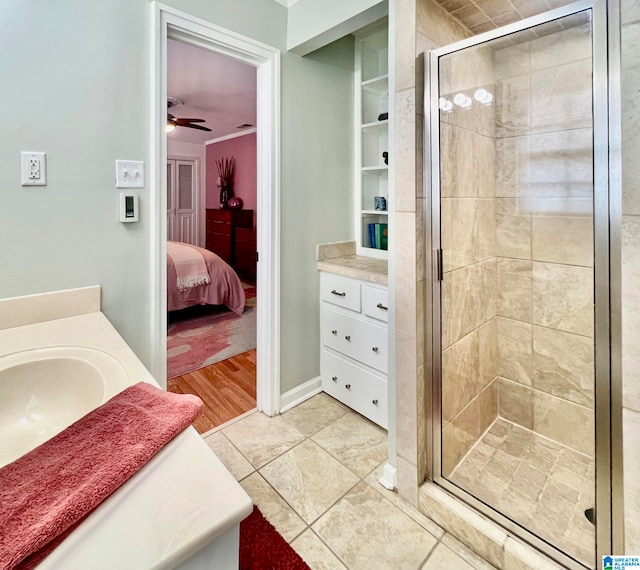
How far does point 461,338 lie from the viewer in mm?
1814

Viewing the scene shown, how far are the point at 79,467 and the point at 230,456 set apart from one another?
1.45 metres

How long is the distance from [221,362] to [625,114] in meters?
2.80

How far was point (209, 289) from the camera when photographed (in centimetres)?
409

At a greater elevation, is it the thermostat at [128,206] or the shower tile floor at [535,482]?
the thermostat at [128,206]

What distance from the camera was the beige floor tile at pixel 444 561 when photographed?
133 cm

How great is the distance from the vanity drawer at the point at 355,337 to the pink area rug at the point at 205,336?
1136 mm

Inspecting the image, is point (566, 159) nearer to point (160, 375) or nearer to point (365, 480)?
point (365, 480)

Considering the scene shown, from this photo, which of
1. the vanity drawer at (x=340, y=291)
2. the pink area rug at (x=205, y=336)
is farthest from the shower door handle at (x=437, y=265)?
the pink area rug at (x=205, y=336)

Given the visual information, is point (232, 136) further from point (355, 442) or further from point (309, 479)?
point (309, 479)

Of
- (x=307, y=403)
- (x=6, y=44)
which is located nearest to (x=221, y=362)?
(x=307, y=403)

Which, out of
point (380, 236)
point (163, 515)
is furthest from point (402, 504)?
point (380, 236)

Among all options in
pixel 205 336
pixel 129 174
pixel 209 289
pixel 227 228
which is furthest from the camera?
pixel 227 228

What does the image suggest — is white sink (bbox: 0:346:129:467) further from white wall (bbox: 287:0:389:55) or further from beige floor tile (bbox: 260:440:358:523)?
white wall (bbox: 287:0:389:55)

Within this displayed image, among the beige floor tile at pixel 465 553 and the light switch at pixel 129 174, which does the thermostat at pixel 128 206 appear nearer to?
the light switch at pixel 129 174
